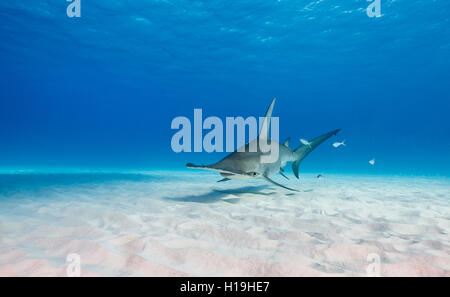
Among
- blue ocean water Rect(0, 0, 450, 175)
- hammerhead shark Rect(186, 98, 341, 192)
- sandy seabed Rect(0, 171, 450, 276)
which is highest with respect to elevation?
blue ocean water Rect(0, 0, 450, 175)

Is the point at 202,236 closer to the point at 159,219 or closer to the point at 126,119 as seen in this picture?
the point at 159,219

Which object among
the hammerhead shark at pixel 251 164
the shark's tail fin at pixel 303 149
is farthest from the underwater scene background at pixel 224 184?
the shark's tail fin at pixel 303 149

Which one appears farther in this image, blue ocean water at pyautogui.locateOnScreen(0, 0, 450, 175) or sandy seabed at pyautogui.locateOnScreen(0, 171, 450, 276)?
blue ocean water at pyautogui.locateOnScreen(0, 0, 450, 175)

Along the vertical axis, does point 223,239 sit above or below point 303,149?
below

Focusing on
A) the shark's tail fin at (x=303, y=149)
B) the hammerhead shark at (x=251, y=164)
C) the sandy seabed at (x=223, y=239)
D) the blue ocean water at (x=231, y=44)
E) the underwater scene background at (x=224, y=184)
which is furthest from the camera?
the blue ocean water at (x=231, y=44)

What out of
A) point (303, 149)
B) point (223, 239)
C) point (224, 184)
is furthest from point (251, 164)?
→ point (224, 184)

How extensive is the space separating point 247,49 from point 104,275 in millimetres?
30553

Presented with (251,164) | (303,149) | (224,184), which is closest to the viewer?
(251,164)

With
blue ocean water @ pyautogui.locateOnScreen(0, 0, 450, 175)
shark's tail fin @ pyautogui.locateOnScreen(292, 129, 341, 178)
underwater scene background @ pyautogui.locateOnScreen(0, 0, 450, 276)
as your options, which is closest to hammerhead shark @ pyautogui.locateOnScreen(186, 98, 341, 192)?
shark's tail fin @ pyautogui.locateOnScreen(292, 129, 341, 178)

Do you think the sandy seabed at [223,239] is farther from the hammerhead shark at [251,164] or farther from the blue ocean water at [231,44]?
the blue ocean water at [231,44]

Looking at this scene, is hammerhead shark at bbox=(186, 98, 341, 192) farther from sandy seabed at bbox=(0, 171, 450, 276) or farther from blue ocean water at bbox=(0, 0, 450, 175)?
blue ocean water at bbox=(0, 0, 450, 175)

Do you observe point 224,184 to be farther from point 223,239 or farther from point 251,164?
point 223,239

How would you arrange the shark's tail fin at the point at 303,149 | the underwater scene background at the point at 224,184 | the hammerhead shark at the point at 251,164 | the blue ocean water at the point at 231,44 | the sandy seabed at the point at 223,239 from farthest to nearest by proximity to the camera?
the blue ocean water at the point at 231,44 → the shark's tail fin at the point at 303,149 → the hammerhead shark at the point at 251,164 → the underwater scene background at the point at 224,184 → the sandy seabed at the point at 223,239

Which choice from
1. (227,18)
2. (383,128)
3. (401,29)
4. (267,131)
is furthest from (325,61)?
(383,128)
